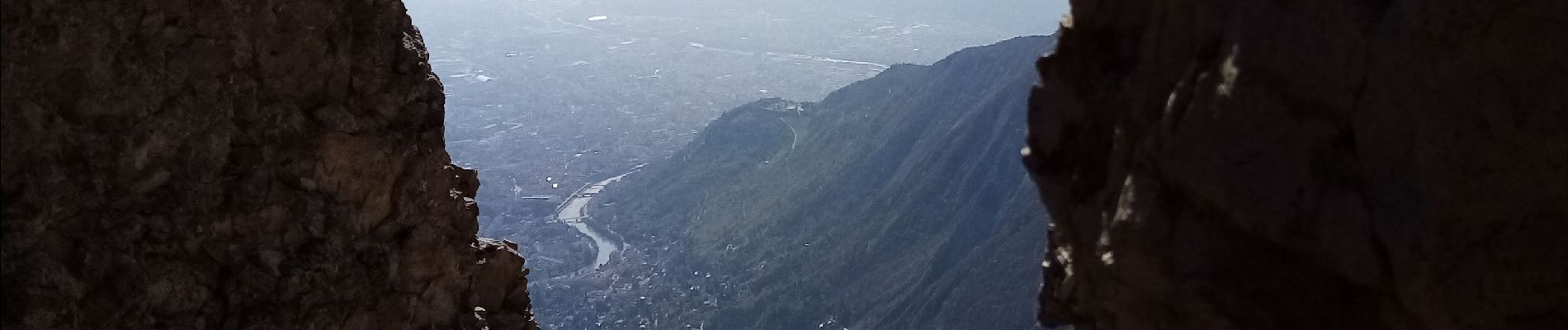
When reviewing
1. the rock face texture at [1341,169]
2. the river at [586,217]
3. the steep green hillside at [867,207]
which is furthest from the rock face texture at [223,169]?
the river at [586,217]

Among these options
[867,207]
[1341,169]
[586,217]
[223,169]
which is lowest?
[586,217]

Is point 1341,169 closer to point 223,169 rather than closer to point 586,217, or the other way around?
point 223,169

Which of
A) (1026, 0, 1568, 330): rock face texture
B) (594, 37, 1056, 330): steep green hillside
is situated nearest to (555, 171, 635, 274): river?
(594, 37, 1056, 330): steep green hillside

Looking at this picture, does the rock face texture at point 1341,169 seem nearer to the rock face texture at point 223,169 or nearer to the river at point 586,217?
the rock face texture at point 223,169

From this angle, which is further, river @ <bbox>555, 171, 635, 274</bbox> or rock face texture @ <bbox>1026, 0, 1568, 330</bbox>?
river @ <bbox>555, 171, 635, 274</bbox>

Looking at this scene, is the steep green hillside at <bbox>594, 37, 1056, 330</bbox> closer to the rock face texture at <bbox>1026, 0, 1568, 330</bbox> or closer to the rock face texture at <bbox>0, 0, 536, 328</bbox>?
the rock face texture at <bbox>0, 0, 536, 328</bbox>

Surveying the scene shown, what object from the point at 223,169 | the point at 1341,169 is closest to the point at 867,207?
the point at 223,169
